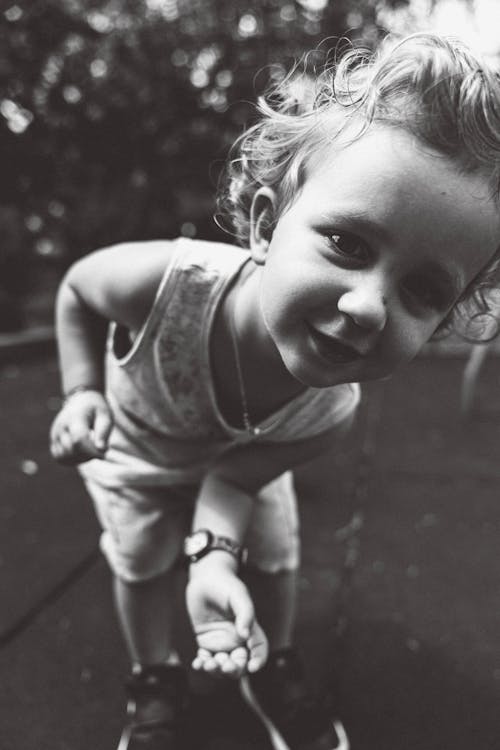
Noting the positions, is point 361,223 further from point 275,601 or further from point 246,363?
point 275,601

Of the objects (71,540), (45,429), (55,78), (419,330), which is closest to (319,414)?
(419,330)

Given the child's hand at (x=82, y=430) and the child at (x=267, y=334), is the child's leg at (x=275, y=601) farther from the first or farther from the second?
the child's hand at (x=82, y=430)

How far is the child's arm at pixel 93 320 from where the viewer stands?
2.68ft

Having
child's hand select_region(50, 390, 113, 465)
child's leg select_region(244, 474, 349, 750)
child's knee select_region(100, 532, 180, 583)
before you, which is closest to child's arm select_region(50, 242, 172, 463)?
child's hand select_region(50, 390, 113, 465)

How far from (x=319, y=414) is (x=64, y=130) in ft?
10.6

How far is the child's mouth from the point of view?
635 millimetres

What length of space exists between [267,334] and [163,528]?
36cm

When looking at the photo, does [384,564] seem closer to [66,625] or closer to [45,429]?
[66,625]

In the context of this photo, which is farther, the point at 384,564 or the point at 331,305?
the point at 384,564

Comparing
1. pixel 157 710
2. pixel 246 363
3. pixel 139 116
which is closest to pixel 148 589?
pixel 157 710

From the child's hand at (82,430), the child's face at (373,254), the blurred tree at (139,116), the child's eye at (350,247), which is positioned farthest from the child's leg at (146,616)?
the blurred tree at (139,116)

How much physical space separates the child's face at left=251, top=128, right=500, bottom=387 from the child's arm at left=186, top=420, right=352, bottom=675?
26 centimetres

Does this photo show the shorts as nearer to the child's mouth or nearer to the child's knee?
the child's knee

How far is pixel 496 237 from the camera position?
0.63m
